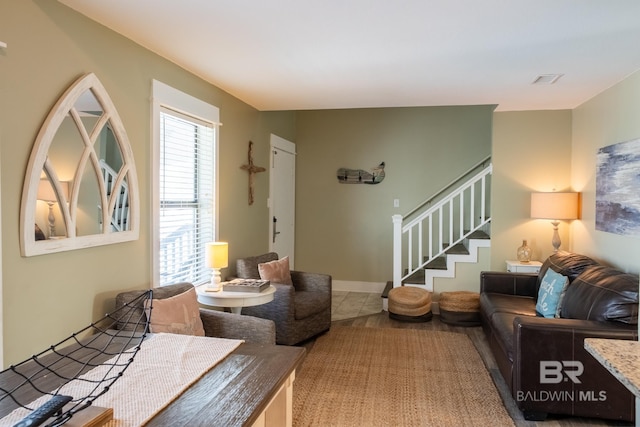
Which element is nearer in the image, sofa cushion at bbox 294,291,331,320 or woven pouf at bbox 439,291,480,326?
sofa cushion at bbox 294,291,331,320

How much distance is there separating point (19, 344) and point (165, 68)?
196cm

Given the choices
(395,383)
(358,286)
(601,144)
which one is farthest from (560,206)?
(358,286)

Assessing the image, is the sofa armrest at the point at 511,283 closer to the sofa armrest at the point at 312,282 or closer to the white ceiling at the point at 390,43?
the sofa armrest at the point at 312,282

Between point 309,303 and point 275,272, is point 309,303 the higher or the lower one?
the lower one

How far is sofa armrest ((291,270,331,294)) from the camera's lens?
13.9ft

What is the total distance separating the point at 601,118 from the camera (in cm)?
378

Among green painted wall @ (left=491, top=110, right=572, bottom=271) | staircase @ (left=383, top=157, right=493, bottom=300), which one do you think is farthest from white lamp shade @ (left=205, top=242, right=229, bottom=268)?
green painted wall @ (left=491, top=110, right=572, bottom=271)

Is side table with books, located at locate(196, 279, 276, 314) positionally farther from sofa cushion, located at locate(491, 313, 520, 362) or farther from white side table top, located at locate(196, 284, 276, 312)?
sofa cushion, located at locate(491, 313, 520, 362)

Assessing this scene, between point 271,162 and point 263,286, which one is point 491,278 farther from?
point 271,162

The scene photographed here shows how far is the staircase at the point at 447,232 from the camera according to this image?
496 centimetres

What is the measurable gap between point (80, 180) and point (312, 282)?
8.14 feet

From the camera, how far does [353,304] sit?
5.46m

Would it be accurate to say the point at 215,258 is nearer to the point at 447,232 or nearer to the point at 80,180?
the point at 80,180

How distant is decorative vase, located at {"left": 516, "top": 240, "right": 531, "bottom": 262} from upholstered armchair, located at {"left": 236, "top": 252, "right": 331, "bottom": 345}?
6.77ft
